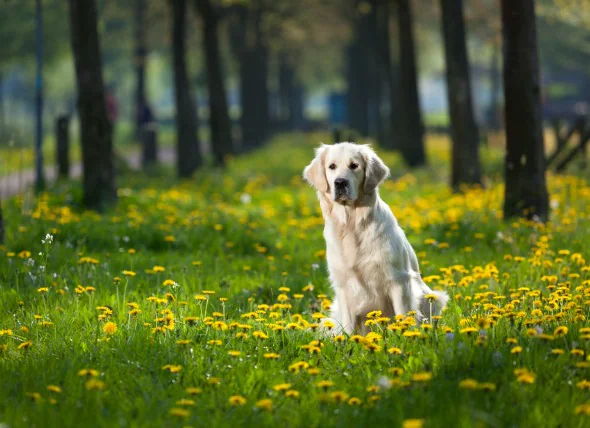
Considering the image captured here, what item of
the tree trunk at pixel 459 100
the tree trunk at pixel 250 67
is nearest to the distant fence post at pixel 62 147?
the tree trunk at pixel 459 100

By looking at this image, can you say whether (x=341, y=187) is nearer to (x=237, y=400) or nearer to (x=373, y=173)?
(x=373, y=173)

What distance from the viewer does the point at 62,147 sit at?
1844cm

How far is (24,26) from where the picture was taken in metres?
33.9

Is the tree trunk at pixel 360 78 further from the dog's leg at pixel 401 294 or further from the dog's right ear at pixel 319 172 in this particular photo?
the dog's leg at pixel 401 294

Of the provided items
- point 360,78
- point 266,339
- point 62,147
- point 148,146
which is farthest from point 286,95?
point 266,339

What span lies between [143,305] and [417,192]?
388 inches

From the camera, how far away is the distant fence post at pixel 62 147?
18000mm

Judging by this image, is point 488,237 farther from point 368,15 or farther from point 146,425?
point 368,15

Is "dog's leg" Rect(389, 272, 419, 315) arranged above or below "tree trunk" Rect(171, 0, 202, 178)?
below

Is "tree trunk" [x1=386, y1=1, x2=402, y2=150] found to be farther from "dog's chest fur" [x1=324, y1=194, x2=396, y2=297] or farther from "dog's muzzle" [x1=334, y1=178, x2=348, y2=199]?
"dog's muzzle" [x1=334, y1=178, x2=348, y2=199]

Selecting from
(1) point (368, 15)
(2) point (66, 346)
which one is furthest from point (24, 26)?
(2) point (66, 346)

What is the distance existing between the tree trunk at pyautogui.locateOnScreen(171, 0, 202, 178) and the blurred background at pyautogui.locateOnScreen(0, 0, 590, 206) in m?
0.03

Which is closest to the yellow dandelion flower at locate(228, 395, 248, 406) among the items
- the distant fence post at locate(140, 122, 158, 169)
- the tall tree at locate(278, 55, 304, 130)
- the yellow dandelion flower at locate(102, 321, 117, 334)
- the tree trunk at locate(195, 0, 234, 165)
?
the yellow dandelion flower at locate(102, 321, 117, 334)

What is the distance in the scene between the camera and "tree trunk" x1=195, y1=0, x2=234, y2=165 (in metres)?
23.2
